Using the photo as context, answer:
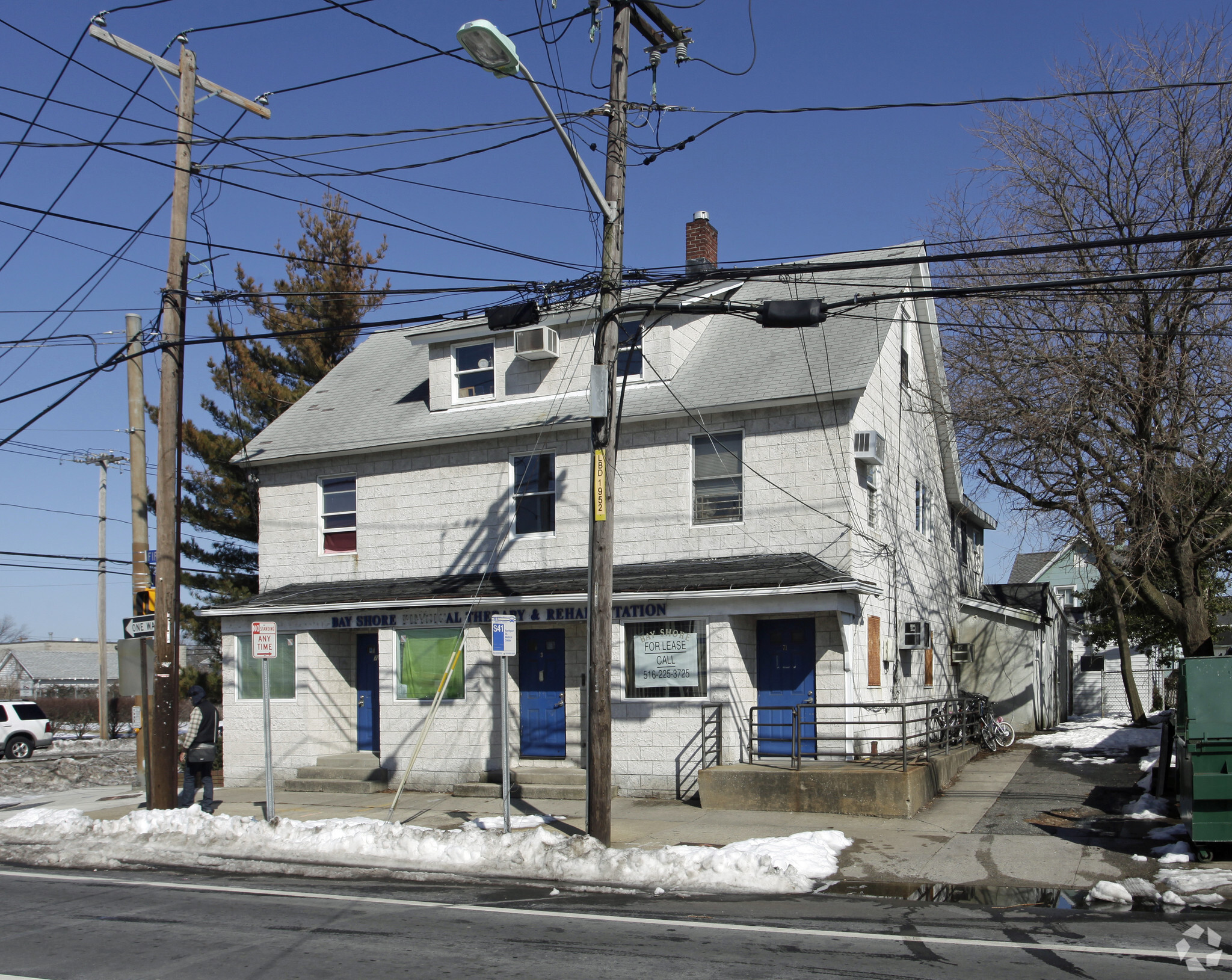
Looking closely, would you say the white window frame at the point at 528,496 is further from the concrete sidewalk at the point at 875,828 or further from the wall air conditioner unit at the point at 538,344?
the concrete sidewalk at the point at 875,828

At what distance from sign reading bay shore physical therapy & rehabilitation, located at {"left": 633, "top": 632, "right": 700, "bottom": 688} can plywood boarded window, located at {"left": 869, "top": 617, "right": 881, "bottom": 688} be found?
3.08 metres

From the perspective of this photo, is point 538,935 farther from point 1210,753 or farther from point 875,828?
point 1210,753

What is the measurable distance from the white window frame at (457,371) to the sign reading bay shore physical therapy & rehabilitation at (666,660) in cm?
600

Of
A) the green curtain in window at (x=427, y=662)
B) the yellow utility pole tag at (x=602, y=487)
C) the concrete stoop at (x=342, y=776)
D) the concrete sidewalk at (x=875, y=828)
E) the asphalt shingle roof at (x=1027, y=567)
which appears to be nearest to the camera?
the concrete sidewalk at (x=875, y=828)

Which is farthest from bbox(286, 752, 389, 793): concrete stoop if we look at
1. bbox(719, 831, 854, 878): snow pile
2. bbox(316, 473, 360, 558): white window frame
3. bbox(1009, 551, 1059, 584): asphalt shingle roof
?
bbox(1009, 551, 1059, 584): asphalt shingle roof

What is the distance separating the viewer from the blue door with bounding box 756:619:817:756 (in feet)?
54.0

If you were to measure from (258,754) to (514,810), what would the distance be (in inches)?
275

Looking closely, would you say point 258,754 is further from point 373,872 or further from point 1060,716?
point 1060,716

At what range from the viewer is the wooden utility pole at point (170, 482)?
48.9 ft

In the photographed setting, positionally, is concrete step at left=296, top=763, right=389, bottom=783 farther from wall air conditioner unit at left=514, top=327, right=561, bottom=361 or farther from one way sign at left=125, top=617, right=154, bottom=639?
wall air conditioner unit at left=514, top=327, right=561, bottom=361

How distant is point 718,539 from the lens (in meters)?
17.3

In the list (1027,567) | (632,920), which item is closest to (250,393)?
(632,920)

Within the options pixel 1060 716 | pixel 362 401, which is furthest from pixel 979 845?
pixel 1060 716

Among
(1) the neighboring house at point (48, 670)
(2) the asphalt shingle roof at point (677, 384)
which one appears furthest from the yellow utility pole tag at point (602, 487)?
(1) the neighboring house at point (48, 670)
